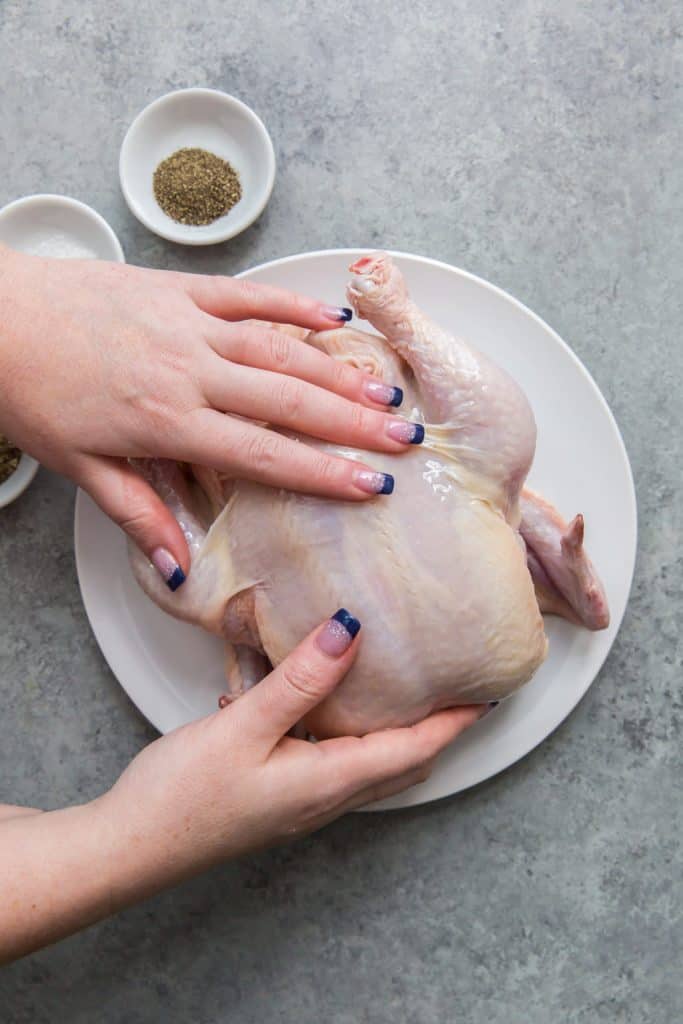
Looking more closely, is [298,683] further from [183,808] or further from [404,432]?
[404,432]

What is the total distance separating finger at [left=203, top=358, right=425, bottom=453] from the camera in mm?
1379

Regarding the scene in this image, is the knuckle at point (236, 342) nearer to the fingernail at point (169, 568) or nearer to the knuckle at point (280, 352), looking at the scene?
the knuckle at point (280, 352)

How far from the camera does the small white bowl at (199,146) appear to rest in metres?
1.79

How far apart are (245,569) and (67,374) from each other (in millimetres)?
396

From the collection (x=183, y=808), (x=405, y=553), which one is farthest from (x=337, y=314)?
(x=183, y=808)

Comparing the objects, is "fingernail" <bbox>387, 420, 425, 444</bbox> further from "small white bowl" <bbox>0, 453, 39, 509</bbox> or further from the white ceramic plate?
"small white bowl" <bbox>0, 453, 39, 509</bbox>

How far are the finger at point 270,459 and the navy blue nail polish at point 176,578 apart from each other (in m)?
0.17

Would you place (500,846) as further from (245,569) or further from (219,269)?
(219,269)

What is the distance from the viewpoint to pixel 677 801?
1.78 m

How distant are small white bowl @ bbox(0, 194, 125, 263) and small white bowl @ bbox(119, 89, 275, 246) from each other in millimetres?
81

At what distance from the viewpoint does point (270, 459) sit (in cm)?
137

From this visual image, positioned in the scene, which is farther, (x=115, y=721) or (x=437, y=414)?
(x=115, y=721)

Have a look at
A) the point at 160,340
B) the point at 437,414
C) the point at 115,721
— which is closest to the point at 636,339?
the point at 437,414

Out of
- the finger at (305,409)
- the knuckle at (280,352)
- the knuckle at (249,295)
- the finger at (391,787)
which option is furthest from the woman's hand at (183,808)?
the knuckle at (249,295)
